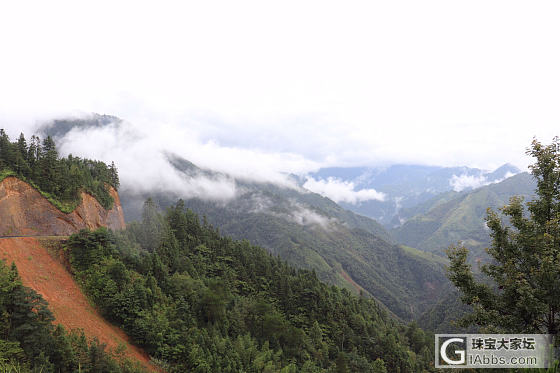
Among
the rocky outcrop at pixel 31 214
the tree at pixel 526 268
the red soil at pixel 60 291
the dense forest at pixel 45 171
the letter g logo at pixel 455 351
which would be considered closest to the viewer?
the tree at pixel 526 268

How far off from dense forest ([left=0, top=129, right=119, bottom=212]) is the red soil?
6.69 meters

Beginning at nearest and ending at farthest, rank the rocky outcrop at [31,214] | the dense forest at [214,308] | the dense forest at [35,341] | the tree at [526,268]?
the tree at [526,268]
the dense forest at [35,341]
the dense forest at [214,308]
the rocky outcrop at [31,214]

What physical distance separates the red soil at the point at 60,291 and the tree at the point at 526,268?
24.2 m

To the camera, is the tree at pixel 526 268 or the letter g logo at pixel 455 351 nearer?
the tree at pixel 526 268

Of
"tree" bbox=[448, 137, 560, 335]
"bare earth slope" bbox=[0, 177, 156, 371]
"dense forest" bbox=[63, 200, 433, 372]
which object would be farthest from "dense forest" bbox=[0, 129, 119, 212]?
"tree" bbox=[448, 137, 560, 335]

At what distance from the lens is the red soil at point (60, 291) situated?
23.4 meters

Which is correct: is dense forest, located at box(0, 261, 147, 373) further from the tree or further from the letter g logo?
the tree

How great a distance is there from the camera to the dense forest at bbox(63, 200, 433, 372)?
26.7 metres

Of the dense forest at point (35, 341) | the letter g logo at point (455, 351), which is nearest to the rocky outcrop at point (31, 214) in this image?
the dense forest at point (35, 341)

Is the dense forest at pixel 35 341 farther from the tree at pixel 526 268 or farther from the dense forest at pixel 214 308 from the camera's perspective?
the tree at pixel 526 268

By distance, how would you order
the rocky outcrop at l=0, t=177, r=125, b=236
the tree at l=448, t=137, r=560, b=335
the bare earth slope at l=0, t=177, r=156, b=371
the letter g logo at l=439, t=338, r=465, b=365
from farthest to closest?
the rocky outcrop at l=0, t=177, r=125, b=236, the bare earth slope at l=0, t=177, r=156, b=371, the letter g logo at l=439, t=338, r=465, b=365, the tree at l=448, t=137, r=560, b=335

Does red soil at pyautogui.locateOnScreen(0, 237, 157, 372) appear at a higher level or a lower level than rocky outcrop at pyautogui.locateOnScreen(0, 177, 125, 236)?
lower

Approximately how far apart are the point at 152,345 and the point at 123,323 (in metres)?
3.55

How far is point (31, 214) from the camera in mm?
30891
